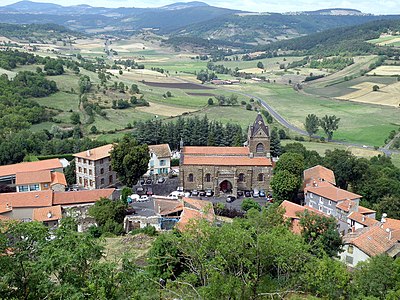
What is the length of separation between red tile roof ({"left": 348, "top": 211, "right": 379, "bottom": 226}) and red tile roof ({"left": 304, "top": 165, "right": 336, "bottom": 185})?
9.96m

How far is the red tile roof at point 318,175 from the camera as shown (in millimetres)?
57562

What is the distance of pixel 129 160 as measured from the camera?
5647 centimetres

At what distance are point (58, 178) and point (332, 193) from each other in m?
35.0

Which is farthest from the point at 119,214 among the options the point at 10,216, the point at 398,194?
the point at 398,194

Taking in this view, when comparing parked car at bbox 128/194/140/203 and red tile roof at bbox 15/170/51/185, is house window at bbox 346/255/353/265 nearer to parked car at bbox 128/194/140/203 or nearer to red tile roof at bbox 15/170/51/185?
parked car at bbox 128/194/140/203

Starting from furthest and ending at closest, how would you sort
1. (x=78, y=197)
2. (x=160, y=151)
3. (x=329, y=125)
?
(x=329, y=125)
(x=160, y=151)
(x=78, y=197)

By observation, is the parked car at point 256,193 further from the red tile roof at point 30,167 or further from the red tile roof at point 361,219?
the red tile roof at point 30,167

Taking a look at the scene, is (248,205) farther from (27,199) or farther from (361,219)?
(27,199)

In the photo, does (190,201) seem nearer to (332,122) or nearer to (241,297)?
(241,297)

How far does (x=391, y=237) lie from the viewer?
4147cm

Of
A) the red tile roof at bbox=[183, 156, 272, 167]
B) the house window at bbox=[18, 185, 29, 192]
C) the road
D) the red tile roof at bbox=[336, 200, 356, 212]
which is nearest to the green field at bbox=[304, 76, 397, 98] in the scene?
the road

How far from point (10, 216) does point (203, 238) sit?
36.3 metres

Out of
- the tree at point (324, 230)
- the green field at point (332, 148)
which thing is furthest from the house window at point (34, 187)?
the green field at point (332, 148)

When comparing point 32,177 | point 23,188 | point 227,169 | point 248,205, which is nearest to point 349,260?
point 248,205
